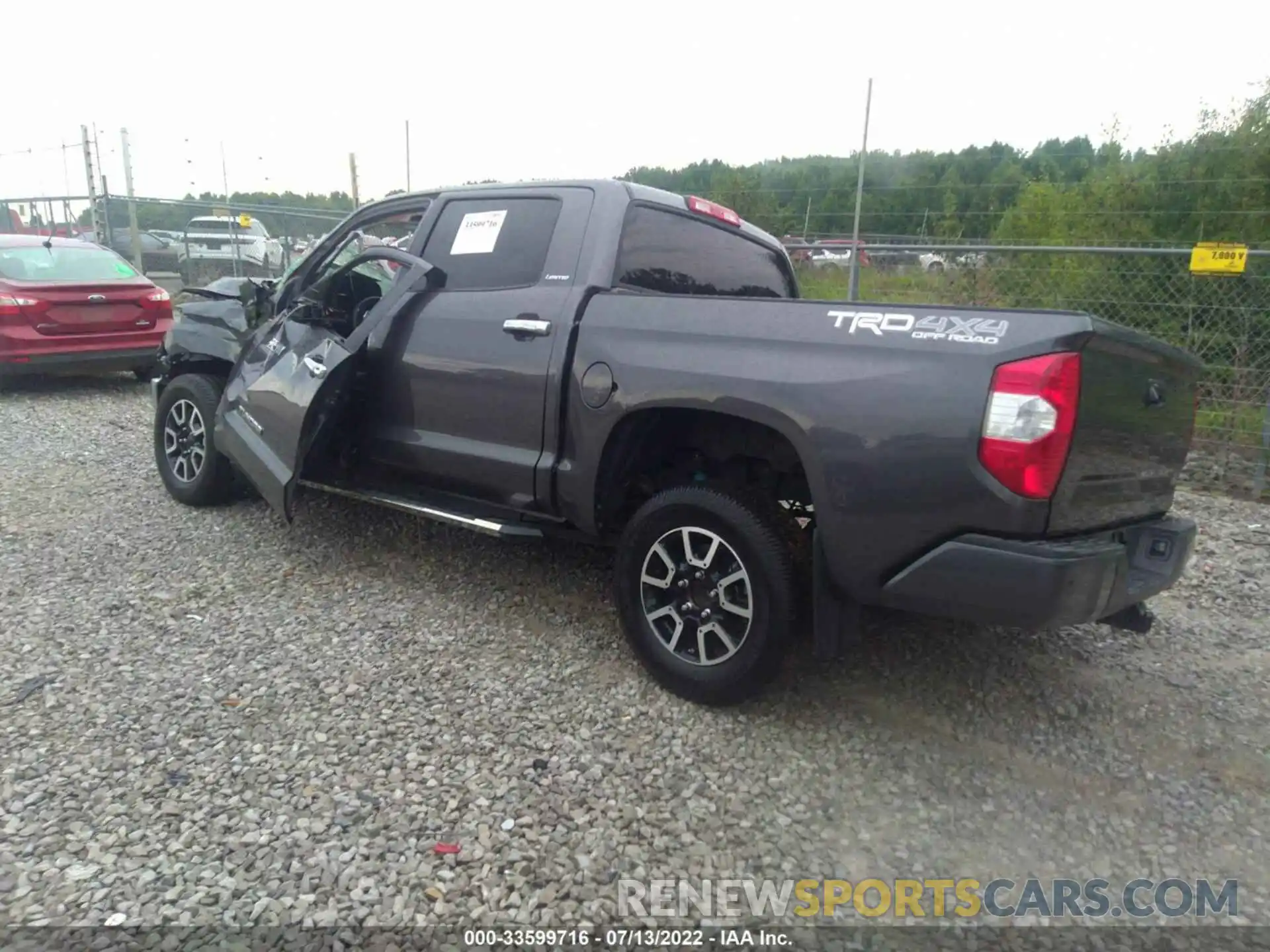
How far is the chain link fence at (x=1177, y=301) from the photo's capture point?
635cm

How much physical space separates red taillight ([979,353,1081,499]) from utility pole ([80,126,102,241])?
16.2m

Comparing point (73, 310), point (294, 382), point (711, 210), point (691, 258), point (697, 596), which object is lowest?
point (697, 596)

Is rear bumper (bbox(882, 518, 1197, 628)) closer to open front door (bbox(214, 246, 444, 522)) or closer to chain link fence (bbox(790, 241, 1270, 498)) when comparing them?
open front door (bbox(214, 246, 444, 522))

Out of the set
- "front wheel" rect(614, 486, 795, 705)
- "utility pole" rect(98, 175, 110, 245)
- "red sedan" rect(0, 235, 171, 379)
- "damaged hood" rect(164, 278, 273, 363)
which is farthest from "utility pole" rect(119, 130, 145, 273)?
"front wheel" rect(614, 486, 795, 705)

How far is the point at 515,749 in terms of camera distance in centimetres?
312

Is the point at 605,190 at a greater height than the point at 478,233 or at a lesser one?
greater

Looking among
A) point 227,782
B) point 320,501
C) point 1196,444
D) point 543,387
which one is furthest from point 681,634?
point 1196,444

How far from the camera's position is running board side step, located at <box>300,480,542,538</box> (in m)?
3.88

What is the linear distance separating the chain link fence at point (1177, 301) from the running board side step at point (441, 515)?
3583 mm

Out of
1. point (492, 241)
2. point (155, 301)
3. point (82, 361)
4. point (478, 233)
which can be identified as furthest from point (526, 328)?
point (155, 301)

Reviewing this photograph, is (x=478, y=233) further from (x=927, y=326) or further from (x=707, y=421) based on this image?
(x=927, y=326)

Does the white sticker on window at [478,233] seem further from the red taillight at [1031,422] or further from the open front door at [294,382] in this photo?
the red taillight at [1031,422]

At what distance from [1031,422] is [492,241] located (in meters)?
2.62

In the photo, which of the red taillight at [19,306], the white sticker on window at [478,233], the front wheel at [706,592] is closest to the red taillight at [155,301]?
the red taillight at [19,306]
